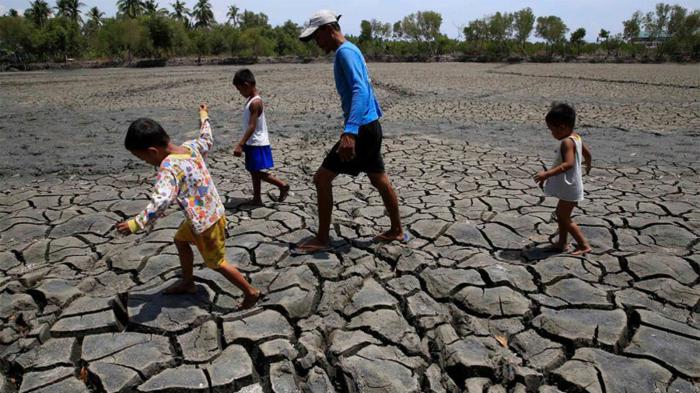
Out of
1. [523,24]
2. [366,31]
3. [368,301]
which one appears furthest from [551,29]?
[368,301]

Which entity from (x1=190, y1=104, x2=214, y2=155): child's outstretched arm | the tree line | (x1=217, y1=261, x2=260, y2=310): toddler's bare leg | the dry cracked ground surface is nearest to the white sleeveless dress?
the dry cracked ground surface

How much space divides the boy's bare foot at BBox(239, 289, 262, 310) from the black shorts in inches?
38.8

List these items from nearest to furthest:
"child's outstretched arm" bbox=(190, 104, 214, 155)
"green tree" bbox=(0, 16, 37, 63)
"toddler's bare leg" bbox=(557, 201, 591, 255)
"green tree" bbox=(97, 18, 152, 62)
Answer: "child's outstretched arm" bbox=(190, 104, 214, 155) → "toddler's bare leg" bbox=(557, 201, 591, 255) → "green tree" bbox=(0, 16, 37, 63) → "green tree" bbox=(97, 18, 152, 62)

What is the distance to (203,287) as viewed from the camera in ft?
10.1

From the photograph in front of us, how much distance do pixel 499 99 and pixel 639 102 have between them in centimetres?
336

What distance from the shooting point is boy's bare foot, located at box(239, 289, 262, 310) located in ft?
9.31

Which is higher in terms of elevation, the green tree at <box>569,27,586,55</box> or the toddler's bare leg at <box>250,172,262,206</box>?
the green tree at <box>569,27,586,55</box>

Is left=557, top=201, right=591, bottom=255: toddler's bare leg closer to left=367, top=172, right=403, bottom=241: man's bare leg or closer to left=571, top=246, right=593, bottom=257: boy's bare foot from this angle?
left=571, top=246, right=593, bottom=257: boy's bare foot

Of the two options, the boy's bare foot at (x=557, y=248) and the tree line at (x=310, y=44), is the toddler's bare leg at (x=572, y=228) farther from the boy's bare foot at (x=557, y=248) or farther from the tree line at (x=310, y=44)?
the tree line at (x=310, y=44)

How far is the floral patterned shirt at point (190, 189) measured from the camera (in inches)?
91.8

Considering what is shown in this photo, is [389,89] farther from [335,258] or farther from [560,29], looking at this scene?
[560,29]

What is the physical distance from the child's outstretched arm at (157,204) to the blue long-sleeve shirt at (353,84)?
114cm

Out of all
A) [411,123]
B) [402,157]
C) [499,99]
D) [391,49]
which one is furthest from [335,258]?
[391,49]

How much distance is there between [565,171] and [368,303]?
1.57 m
